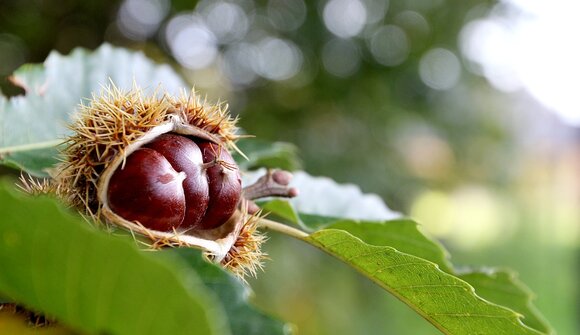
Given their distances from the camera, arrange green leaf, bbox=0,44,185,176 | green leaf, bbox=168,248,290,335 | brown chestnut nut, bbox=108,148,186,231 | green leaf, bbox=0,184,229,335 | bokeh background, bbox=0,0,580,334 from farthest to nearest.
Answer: bokeh background, bbox=0,0,580,334 < green leaf, bbox=0,44,185,176 < brown chestnut nut, bbox=108,148,186,231 < green leaf, bbox=168,248,290,335 < green leaf, bbox=0,184,229,335

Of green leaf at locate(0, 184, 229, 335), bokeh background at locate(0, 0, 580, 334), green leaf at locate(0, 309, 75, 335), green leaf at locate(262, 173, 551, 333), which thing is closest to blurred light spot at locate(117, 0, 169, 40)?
bokeh background at locate(0, 0, 580, 334)

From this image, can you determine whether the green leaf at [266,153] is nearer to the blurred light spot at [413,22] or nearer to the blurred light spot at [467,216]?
the blurred light spot at [413,22]

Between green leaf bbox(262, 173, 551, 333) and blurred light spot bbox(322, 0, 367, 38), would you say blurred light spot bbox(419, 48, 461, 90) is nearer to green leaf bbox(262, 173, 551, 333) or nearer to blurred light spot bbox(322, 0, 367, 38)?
blurred light spot bbox(322, 0, 367, 38)

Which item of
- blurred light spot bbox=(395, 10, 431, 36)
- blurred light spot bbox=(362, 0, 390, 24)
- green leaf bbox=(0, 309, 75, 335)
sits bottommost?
green leaf bbox=(0, 309, 75, 335)

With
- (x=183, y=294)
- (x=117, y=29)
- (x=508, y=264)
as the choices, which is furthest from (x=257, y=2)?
(x=508, y=264)

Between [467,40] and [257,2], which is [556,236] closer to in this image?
[467,40]

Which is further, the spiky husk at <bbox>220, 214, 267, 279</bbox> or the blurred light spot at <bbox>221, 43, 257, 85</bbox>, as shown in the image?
the blurred light spot at <bbox>221, 43, 257, 85</bbox>

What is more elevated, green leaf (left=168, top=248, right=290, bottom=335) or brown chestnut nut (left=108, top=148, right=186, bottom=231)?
brown chestnut nut (left=108, top=148, right=186, bottom=231)
